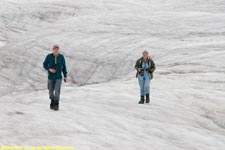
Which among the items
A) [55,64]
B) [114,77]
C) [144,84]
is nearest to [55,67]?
[55,64]

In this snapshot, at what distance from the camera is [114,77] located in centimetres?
2986

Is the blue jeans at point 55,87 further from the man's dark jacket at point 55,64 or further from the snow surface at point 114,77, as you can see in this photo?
the snow surface at point 114,77

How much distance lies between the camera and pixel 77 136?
36.6 ft

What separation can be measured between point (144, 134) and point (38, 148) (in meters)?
3.54

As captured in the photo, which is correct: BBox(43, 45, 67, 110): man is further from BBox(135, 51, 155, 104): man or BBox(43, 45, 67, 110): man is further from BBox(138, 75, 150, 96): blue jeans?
BBox(138, 75, 150, 96): blue jeans

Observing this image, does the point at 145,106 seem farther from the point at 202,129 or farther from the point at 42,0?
the point at 42,0

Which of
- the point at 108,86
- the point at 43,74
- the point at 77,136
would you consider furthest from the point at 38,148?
the point at 43,74

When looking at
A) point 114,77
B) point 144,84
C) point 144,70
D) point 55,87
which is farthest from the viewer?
point 114,77

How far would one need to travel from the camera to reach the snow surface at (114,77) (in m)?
12.0

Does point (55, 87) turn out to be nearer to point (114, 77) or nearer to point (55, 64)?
point (55, 64)

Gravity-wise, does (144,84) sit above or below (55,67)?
below

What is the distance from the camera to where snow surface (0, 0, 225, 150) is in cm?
1196

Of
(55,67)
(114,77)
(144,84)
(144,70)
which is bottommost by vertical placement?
(114,77)

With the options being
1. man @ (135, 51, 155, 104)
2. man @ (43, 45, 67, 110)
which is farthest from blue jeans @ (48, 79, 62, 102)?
man @ (135, 51, 155, 104)
